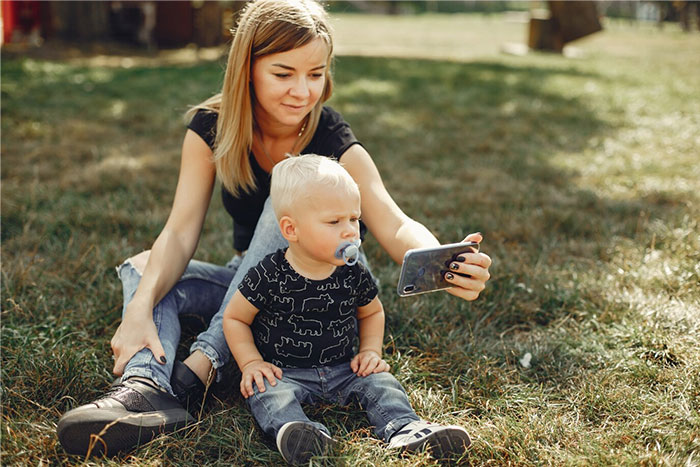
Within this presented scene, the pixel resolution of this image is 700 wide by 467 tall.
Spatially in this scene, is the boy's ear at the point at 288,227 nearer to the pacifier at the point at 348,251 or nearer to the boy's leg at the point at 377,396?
the pacifier at the point at 348,251

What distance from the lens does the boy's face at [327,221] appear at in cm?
184

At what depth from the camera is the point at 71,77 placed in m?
7.59

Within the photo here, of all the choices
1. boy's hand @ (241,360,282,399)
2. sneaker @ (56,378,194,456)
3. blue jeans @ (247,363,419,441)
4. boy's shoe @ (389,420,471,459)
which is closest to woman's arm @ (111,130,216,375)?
sneaker @ (56,378,194,456)

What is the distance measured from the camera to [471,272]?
1.88 m

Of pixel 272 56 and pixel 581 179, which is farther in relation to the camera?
pixel 581 179

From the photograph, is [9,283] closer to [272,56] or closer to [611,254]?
[272,56]

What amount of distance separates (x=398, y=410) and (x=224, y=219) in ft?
6.78

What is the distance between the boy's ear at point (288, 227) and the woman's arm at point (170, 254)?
55 cm

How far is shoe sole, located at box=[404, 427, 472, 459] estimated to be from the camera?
→ 175cm

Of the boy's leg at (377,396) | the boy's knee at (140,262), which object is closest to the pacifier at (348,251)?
the boy's leg at (377,396)

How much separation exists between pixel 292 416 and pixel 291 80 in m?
1.09

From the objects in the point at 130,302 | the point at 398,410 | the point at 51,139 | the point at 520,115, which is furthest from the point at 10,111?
the point at 398,410

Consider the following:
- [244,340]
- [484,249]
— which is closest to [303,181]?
[244,340]

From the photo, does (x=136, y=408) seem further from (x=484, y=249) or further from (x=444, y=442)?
(x=484, y=249)
